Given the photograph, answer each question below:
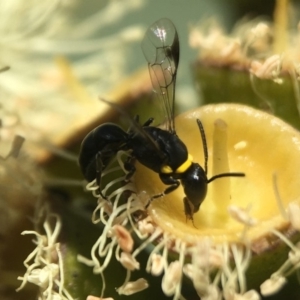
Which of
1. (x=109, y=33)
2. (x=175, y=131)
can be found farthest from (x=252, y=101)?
(x=109, y=33)

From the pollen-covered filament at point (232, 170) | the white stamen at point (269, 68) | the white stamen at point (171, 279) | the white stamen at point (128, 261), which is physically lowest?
the white stamen at point (171, 279)

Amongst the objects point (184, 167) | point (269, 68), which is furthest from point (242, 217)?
point (269, 68)

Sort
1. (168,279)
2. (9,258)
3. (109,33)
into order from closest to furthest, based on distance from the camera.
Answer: (168,279) < (9,258) < (109,33)

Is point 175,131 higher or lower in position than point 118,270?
higher

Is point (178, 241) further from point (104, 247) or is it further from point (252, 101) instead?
point (252, 101)

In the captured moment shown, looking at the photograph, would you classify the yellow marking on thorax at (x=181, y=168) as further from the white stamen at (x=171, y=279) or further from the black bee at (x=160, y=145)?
the white stamen at (x=171, y=279)

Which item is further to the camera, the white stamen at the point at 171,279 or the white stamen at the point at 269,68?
the white stamen at the point at 269,68

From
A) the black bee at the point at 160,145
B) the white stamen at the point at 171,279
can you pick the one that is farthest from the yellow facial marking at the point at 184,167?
the white stamen at the point at 171,279

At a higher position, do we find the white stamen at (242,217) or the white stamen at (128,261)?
the white stamen at (242,217)
